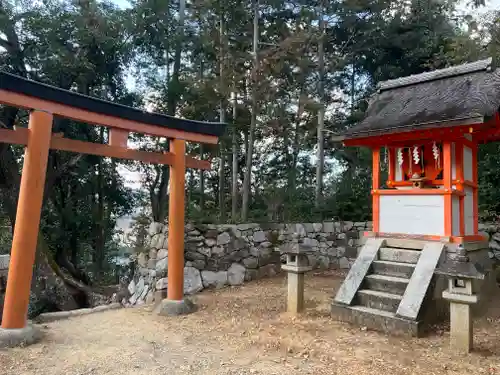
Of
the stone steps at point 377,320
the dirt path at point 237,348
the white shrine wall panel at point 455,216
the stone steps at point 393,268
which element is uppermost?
the white shrine wall panel at point 455,216

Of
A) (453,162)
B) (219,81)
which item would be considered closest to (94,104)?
(219,81)

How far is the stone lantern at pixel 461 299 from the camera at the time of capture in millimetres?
3506

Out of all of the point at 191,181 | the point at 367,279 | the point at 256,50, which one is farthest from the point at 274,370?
the point at 191,181

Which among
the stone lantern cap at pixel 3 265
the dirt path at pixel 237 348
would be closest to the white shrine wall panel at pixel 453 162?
the dirt path at pixel 237 348

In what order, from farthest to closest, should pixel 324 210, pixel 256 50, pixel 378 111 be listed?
1. pixel 324 210
2. pixel 256 50
3. pixel 378 111

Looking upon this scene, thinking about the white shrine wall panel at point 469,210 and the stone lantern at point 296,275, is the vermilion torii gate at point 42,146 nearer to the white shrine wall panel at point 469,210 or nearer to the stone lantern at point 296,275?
the stone lantern at point 296,275

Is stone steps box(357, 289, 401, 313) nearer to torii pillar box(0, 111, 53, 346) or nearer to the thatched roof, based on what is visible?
the thatched roof

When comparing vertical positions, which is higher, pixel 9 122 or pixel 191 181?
pixel 9 122

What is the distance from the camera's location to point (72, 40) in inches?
384

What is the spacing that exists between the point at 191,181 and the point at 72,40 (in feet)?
17.5

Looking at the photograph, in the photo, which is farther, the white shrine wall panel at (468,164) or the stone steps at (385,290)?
the white shrine wall panel at (468,164)

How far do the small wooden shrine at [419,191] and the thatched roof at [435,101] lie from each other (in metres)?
0.02

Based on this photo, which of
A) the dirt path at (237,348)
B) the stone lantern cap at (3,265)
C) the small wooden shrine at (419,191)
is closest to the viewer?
the dirt path at (237,348)

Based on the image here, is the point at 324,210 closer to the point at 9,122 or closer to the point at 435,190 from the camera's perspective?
the point at 435,190
